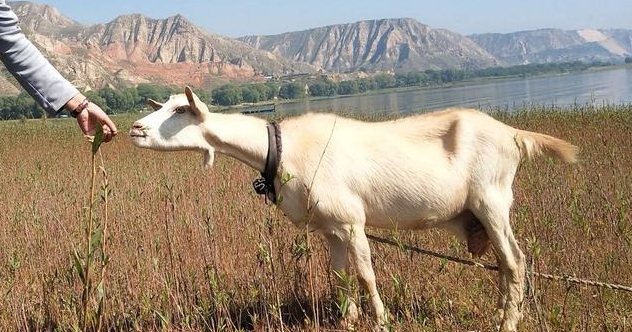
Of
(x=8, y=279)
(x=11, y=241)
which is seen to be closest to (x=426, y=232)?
(x=8, y=279)

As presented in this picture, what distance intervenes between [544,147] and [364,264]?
64.2 inches

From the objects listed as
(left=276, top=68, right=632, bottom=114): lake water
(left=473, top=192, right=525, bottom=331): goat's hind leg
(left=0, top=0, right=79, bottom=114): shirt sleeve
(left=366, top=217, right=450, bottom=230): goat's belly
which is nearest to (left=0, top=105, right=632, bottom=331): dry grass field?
(left=473, top=192, right=525, bottom=331): goat's hind leg

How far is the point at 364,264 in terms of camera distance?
364cm

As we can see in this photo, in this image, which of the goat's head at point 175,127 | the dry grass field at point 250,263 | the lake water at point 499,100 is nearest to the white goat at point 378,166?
the goat's head at point 175,127

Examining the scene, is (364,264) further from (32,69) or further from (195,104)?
(32,69)

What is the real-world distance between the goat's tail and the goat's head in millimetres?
2185

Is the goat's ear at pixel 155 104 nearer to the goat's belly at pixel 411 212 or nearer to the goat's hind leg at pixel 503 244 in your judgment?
the goat's belly at pixel 411 212

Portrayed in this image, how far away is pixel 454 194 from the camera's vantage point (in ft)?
12.7

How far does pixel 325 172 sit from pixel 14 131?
23711mm

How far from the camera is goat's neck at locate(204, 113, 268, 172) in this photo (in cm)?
363

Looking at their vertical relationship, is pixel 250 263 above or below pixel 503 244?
below

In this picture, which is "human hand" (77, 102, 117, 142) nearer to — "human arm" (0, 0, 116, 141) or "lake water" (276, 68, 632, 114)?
"human arm" (0, 0, 116, 141)

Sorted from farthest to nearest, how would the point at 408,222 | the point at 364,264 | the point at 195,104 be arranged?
the point at 408,222, the point at 364,264, the point at 195,104

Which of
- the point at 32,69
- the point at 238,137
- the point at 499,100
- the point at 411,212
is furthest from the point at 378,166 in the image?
the point at 499,100
